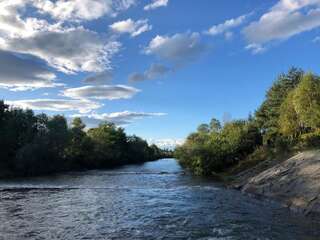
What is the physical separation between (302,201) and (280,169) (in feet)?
36.5

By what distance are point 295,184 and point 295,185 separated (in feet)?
0.68

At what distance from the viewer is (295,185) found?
116ft

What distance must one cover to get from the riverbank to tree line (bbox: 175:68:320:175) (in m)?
16.9

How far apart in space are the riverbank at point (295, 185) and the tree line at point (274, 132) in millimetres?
16852

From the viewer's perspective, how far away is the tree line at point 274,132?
68419 millimetres

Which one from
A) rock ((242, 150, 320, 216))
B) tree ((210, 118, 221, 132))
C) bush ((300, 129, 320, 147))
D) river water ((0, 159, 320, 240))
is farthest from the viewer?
tree ((210, 118, 221, 132))

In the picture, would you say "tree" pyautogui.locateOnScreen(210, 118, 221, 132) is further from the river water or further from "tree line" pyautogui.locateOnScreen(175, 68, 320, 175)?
the river water

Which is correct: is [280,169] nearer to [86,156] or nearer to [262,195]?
[262,195]

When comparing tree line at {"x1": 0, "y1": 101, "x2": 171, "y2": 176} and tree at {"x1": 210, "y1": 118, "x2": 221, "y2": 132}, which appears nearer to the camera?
tree line at {"x1": 0, "y1": 101, "x2": 171, "y2": 176}

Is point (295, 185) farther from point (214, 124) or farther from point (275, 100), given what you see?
point (214, 124)

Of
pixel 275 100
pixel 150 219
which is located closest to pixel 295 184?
pixel 150 219

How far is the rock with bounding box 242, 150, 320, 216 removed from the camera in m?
30.8

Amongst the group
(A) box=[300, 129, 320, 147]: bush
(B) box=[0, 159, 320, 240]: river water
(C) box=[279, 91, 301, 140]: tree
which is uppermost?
(C) box=[279, 91, 301, 140]: tree

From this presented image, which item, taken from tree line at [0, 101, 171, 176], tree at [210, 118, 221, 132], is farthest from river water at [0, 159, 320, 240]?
tree at [210, 118, 221, 132]
